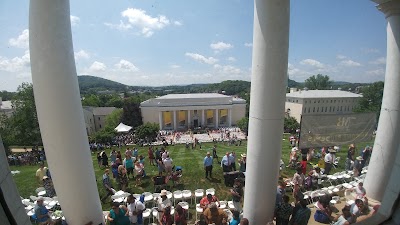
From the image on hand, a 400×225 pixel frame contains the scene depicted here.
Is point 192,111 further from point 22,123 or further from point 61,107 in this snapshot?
point 61,107

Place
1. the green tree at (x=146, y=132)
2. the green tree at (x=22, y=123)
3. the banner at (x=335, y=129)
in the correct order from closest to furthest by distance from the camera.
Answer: the banner at (x=335, y=129) → the green tree at (x=22, y=123) → the green tree at (x=146, y=132)

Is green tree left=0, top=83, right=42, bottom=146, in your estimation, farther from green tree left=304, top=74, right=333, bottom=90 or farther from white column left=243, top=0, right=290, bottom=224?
green tree left=304, top=74, right=333, bottom=90

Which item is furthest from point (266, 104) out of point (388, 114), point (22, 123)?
point (22, 123)

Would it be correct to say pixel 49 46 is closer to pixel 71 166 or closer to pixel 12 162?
pixel 71 166

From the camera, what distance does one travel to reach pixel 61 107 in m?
4.73

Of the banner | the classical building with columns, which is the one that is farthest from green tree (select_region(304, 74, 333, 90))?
the banner

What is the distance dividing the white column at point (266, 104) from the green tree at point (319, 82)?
362ft

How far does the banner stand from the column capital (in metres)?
4.69

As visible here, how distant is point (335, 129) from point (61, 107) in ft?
37.2

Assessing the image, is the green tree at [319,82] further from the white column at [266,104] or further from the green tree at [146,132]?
the white column at [266,104]

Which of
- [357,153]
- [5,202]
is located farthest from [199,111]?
[5,202]

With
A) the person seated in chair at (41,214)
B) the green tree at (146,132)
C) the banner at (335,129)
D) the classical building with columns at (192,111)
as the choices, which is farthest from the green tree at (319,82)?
the person seated in chair at (41,214)

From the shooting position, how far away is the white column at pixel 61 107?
177 inches

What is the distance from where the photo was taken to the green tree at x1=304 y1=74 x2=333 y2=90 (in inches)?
4023
